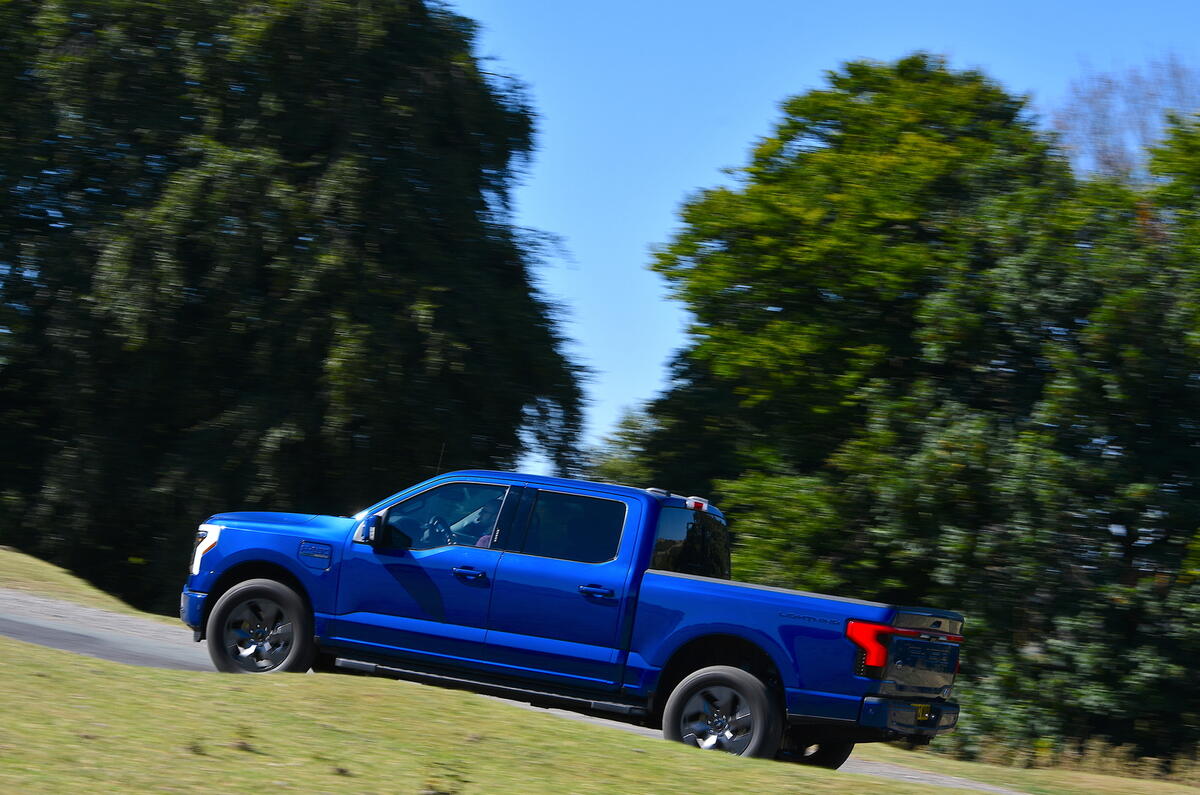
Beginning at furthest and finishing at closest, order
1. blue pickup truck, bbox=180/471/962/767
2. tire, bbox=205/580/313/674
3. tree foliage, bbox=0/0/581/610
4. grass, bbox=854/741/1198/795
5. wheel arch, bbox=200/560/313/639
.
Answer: tree foliage, bbox=0/0/581/610 → grass, bbox=854/741/1198/795 → wheel arch, bbox=200/560/313/639 → tire, bbox=205/580/313/674 → blue pickup truck, bbox=180/471/962/767

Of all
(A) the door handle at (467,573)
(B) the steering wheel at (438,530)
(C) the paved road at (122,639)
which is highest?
→ (B) the steering wheel at (438,530)

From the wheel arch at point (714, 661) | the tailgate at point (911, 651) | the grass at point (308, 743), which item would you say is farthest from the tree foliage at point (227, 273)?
the tailgate at point (911, 651)

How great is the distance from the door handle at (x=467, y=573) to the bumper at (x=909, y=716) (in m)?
2.84

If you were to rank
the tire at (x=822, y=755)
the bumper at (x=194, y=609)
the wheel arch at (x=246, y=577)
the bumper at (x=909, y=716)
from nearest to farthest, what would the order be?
1. the bumper at (x=909, y=716)
2. the tire at (x=822, y=755)
3. the wheel arch at (x=246, y=577)
4. the bumper at (x=194, y=609)

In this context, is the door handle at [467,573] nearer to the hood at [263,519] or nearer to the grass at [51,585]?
the hood at [263,519]

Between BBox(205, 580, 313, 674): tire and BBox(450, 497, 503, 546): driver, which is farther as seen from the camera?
BBox(205, 580, 313, 674): tire

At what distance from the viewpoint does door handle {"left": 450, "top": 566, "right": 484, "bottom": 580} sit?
882cm

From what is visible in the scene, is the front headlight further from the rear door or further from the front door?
the rear door

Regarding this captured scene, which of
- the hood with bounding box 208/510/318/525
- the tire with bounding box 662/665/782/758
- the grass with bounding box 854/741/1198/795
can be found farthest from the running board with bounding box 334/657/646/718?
the grass with bounding box 854/741/1198/795

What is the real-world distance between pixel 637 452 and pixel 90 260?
33.9 feet

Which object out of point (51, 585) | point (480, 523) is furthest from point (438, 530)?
point (51, 585)

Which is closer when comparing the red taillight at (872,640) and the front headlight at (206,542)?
the red taillight at (872,640)

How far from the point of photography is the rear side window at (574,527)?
28.8 ft

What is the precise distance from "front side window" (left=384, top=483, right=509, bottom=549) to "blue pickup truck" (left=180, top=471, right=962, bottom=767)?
0.01 metres
